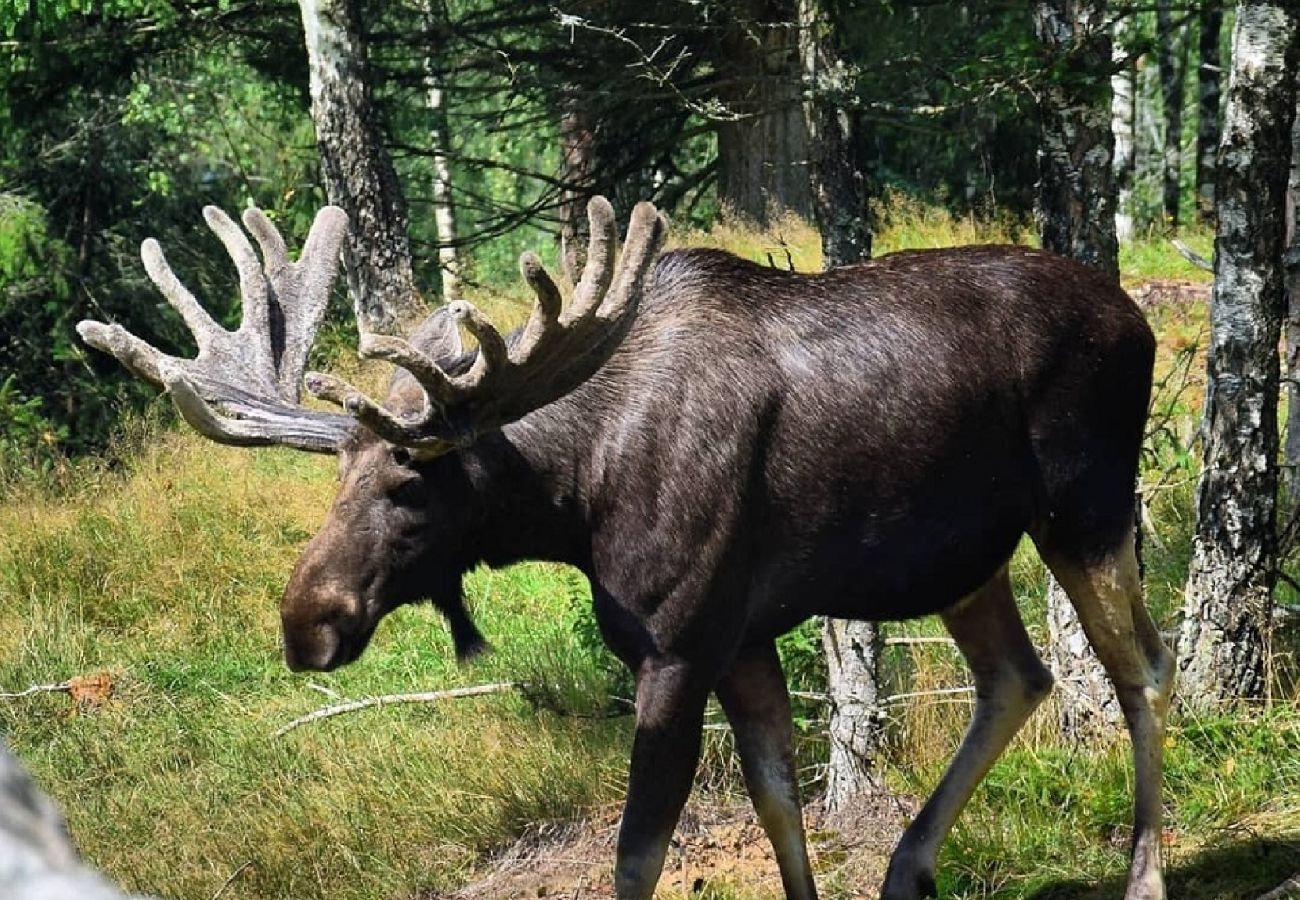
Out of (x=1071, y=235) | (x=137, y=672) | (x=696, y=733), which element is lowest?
(x=137, y=672)

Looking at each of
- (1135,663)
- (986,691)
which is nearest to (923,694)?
(986,691)

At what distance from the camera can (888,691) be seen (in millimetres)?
7098

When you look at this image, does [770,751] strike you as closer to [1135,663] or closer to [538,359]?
[1135,663]

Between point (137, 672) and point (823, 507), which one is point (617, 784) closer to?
point (823, 507)

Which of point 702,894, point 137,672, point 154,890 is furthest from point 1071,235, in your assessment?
point 137,672

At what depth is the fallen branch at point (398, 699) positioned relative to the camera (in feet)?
24.6

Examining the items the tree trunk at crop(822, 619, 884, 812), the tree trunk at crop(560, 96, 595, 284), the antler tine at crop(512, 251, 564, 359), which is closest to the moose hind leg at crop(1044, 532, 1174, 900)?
the tree trunk at crop(822, 619, 884, 812)

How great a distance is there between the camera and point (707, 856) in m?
6.32

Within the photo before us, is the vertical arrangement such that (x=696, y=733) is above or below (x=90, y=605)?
above

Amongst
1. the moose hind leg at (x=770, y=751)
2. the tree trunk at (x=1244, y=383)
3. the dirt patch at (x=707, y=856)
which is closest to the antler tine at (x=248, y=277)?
the moose hind leg at (x=770, y=751)

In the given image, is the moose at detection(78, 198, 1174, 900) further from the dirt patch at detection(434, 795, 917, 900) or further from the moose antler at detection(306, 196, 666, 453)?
the dirt patch at detection(434, 795, 917, 900)

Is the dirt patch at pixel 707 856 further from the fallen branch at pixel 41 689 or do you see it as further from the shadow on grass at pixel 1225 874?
the fallen branch at pixel 41 689

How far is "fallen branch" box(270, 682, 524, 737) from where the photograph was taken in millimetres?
7496

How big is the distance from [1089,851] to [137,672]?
5255mm
